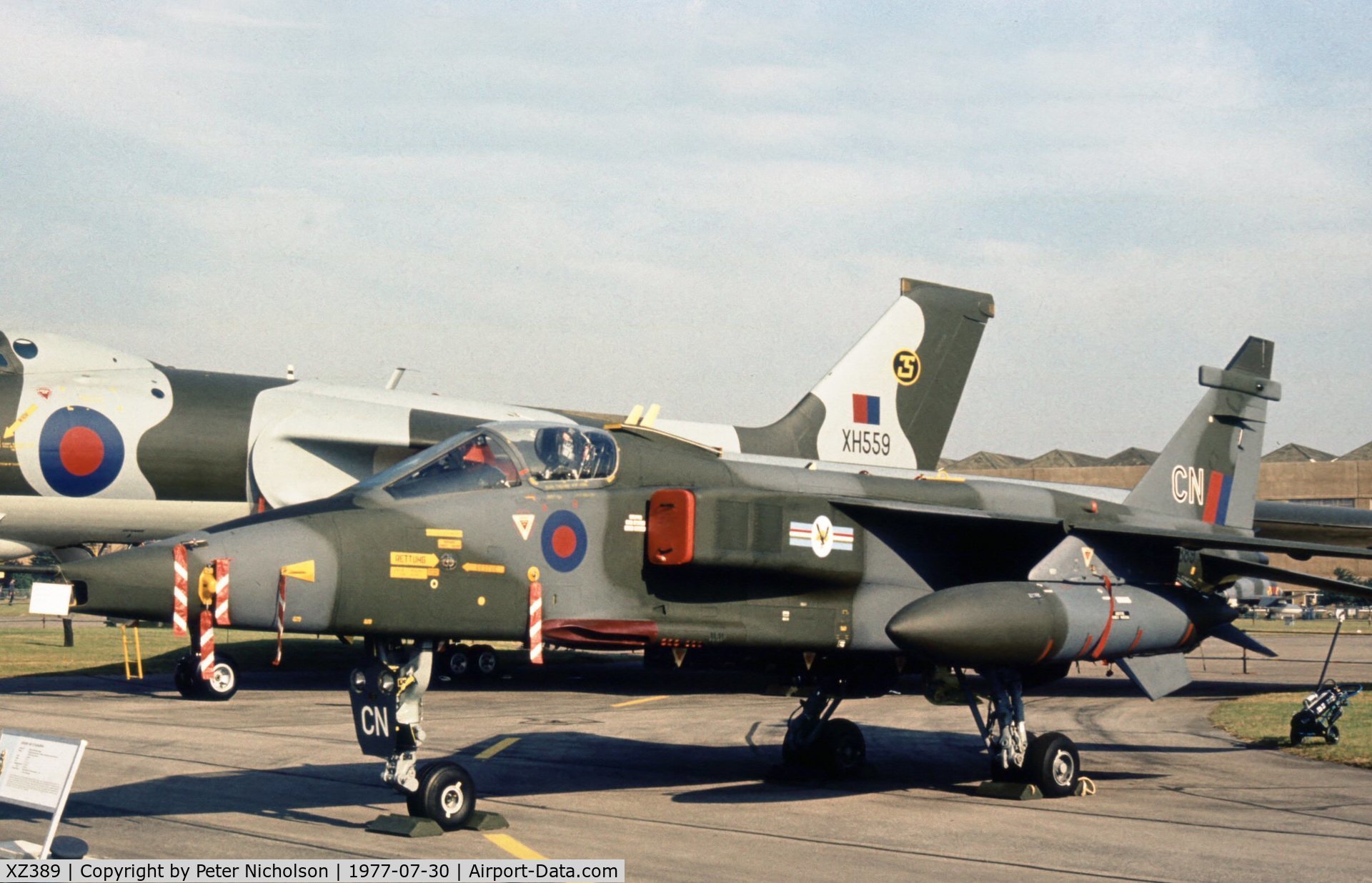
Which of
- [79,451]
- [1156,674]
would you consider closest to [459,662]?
[79,451]

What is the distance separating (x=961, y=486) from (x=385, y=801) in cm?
639

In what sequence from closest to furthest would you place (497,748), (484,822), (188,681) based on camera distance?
(484,822)
(497,748)
(188,681)

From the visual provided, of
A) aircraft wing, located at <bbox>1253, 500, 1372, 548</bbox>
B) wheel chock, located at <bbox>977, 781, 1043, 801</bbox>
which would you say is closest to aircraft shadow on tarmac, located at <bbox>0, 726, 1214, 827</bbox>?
wheel chock, located at <bbox>977, 781, 1043, 801</bbox>

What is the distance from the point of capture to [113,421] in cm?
2022

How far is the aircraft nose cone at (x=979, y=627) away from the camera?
11.0m

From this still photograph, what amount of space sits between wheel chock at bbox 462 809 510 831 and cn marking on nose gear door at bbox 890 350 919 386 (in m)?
14.9

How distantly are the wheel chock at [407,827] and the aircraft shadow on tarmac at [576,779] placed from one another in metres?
0.44

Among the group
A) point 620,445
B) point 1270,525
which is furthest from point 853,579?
point 1270,525

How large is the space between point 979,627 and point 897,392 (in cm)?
1285

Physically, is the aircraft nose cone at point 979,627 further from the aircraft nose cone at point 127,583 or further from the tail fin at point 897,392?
the tail fin at point 897,392

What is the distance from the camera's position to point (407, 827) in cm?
955

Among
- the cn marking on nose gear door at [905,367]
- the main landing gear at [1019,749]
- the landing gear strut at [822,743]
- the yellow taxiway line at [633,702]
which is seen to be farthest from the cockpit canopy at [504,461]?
the cn marking on nose gear door at [905,367]

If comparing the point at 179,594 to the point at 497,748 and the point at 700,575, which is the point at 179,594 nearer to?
the point at 700,575

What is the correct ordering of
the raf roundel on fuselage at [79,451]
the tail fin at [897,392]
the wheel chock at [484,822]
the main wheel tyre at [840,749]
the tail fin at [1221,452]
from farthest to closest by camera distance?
1. the tail fin at [897,392]
2. the raf roundel on fuselage at [79,451]
3. the tail fin at [1221,452]
4. the main wheel tyre at [840,749]
5. the wheel chock at [484,822]
